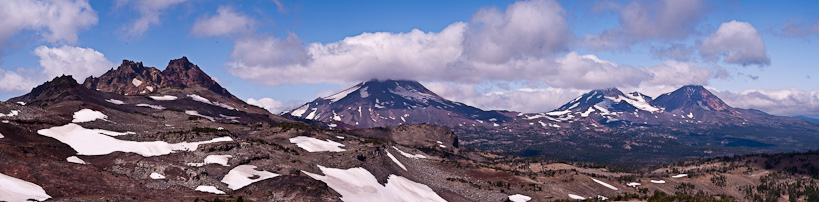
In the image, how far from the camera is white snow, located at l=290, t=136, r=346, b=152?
13812 centimetres

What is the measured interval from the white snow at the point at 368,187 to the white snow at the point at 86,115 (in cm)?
4808

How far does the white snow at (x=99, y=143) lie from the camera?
8563 cm

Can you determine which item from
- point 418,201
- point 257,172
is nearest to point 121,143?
point 257,172

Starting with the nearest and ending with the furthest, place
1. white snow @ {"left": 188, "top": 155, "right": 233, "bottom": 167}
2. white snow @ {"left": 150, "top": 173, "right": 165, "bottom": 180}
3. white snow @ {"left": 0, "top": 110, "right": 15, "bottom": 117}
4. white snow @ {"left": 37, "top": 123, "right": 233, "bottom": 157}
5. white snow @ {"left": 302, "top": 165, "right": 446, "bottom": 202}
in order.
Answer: white snow @ {"left": 150, "top": 173, "right": 165, "bottom": 180}
white snow @ {"left": 188, "top": 155, "right": 233, "bottom": 167}
white snow @ {"left": 37, "top": 123, "right": 233, "bottom": 157}
white snow @ {"left": 302, "top": 165, "right": 446, "bottom": 202}
white snow @ {"left": 0, "top": 110, "right": 15, "bottom": 117}

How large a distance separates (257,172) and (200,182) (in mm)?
10526

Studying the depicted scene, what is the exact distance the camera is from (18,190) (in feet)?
174

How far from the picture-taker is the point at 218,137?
10600cm

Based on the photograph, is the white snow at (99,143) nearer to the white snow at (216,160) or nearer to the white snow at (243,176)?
the white snow at (216,160)

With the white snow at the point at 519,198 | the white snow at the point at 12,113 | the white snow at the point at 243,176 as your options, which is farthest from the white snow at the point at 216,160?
the white snow at the point at 519,198

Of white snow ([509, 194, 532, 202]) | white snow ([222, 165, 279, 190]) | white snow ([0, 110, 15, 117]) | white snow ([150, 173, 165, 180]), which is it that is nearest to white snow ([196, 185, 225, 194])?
white snow ([222, 165, 279, 190])

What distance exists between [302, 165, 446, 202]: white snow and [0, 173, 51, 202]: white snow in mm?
36039

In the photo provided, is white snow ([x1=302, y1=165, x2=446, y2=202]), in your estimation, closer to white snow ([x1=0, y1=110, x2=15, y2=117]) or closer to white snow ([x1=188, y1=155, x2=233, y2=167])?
white snow ([x1=188, y1=155, x2=233, y2=167])

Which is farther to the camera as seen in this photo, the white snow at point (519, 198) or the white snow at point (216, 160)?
the white snow at point (519, 198)

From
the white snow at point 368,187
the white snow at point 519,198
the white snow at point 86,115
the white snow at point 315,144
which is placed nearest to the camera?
the white snow at point 368,187
